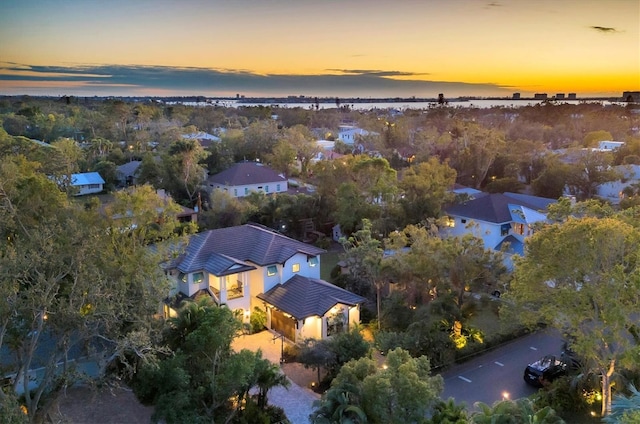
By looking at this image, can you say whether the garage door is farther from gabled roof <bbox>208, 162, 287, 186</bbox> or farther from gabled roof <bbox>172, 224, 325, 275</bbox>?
gabled roof <bbox>208, 162, 287, 186</bbox>

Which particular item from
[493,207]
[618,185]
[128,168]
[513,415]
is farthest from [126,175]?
[513,415]

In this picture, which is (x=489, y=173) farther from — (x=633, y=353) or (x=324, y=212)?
(x=633, y=353)

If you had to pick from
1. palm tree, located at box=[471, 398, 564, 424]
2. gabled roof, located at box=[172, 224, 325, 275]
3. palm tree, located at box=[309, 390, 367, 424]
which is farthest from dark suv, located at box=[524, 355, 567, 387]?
gabled roof, located at box=[172, 224, 325, 275]

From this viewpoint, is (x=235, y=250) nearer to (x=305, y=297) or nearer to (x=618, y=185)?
(x=305, y=297)

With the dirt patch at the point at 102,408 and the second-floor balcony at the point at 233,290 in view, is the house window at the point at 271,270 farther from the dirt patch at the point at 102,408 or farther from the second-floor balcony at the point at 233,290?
the dirt patch at the point at 102,408

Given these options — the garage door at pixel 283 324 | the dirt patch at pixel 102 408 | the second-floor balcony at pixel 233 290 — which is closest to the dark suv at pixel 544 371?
the garage door at pixel 283 324

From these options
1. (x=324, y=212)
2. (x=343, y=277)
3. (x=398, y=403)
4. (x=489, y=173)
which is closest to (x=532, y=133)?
(x=489, y=173)
